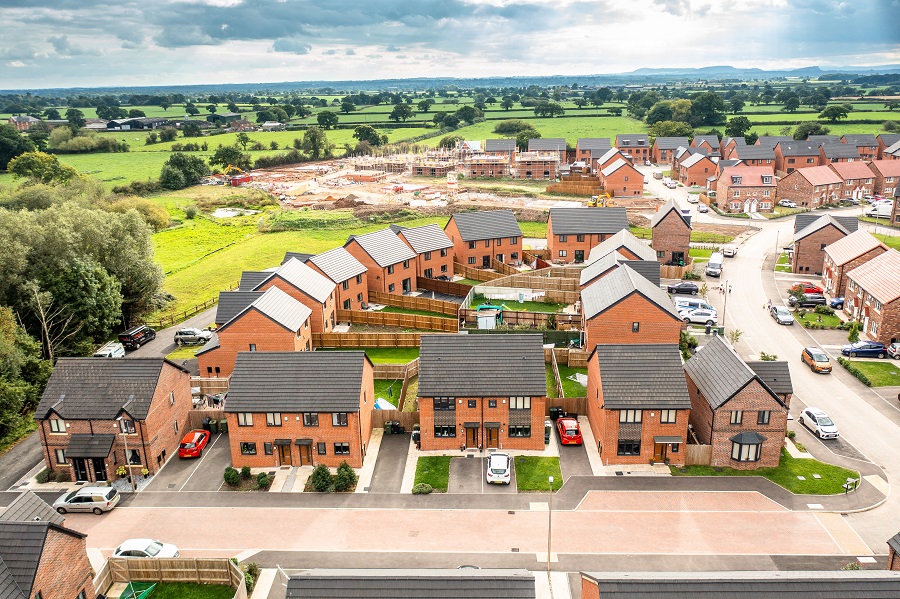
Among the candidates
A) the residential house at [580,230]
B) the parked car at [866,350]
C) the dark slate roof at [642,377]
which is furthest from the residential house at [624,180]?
the dark slate roof at [642,377]

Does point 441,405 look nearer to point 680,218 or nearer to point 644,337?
point 644,337

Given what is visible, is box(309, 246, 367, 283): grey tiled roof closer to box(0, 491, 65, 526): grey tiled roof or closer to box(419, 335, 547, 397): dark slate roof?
box(419, 335, 547, 397): dark slate roof

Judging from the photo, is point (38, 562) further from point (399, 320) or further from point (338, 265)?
point (338, 265)

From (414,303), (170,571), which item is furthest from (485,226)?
(170,571)

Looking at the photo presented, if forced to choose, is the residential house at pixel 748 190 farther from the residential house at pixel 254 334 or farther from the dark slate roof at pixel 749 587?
the dark slate roof at pixel 749 587

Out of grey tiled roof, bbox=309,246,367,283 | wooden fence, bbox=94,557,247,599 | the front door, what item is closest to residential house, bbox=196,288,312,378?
grey tiled roof, bbox=309,246,367,283
